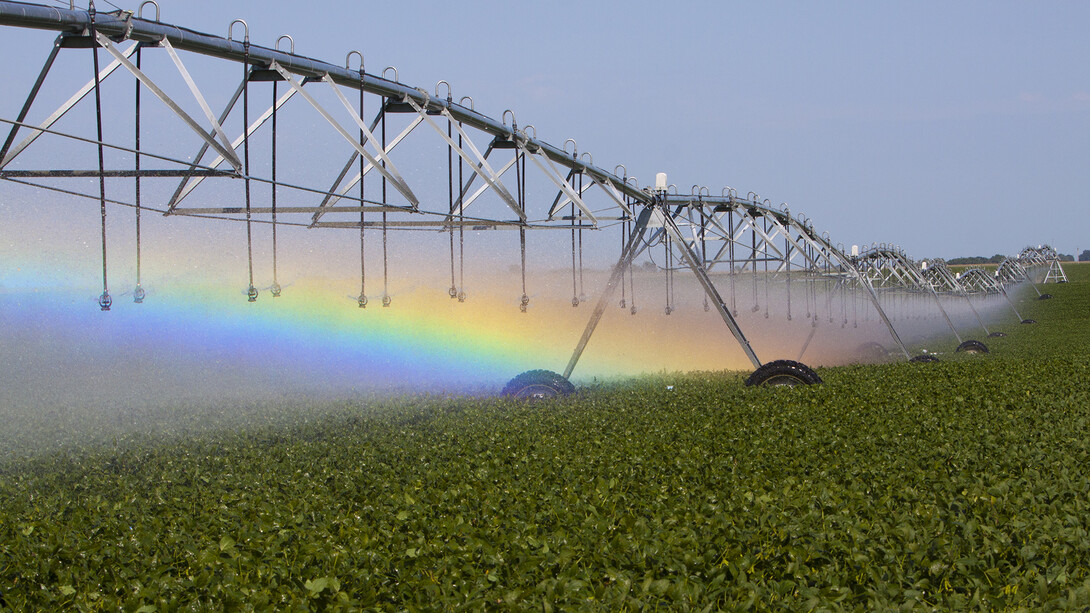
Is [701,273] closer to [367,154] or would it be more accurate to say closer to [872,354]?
[367,154]

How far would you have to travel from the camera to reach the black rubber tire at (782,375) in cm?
1504

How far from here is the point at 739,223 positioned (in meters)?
23.2

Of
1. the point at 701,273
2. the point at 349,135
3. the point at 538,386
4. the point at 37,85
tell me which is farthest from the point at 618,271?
the point at 37,85

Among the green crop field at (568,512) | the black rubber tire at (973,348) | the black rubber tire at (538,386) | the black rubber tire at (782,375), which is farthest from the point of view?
the black rubber tire at (973,348)

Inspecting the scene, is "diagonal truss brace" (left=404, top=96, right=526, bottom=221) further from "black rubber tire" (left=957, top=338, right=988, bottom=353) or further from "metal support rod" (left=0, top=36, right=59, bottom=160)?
"black rubber tire" (left=957, top=338, right=988, bottom=353)

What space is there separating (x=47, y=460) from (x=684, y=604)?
7577 mm

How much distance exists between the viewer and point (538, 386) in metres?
14.6

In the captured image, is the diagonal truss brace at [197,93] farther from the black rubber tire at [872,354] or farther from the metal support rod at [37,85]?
the black rubber tire at [872,354]

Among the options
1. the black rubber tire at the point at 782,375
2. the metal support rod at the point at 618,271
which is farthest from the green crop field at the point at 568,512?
the metal support rod at the point at 618,271

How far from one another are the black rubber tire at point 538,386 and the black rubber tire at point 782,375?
2.87 metres

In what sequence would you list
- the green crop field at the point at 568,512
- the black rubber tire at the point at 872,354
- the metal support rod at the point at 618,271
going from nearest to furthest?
the green crop field at the point at 568,512, the metal support rod at the point at 618,271, the black rubber tire at the point at 872,354

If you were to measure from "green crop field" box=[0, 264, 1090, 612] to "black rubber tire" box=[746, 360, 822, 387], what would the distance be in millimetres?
3004

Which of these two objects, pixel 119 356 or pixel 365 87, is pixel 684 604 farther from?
pixel 119 356

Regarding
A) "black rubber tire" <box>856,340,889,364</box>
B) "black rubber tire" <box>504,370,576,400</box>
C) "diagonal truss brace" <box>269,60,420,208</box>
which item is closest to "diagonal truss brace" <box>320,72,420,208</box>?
"diagonal truss brace" <box>269,60,420,208</box>
